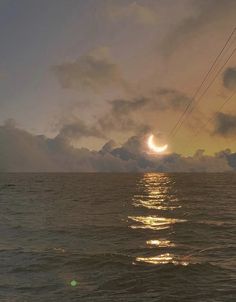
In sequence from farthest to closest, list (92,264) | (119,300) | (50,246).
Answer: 1. (50,246)
2. (92,264)
3. (119,300)

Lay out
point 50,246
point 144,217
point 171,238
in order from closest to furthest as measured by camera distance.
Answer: point 50,246 < point 171,238 < point 144,217

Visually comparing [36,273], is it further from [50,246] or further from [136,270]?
[50,246]

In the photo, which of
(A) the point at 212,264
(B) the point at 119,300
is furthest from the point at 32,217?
(B) the point at 119,300

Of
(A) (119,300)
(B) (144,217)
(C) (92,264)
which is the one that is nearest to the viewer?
(A) (119,300)

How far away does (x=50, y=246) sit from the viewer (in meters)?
28.5

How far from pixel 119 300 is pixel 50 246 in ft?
42.3

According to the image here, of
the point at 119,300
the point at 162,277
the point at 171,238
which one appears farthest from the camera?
the point at 171,238

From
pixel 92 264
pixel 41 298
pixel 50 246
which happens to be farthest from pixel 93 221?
pixel 41 298

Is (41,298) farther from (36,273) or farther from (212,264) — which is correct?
(212,264)

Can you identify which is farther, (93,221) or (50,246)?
(93,221)

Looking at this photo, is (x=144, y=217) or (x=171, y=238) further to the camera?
(x=144, y=217)

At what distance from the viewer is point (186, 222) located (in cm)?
4175

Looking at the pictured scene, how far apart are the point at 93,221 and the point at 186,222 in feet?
31.2

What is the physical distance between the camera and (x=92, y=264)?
76.0ft
